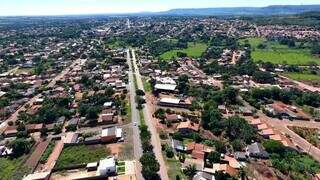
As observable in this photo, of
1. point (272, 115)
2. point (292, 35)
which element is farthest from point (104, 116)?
point (292, 35)

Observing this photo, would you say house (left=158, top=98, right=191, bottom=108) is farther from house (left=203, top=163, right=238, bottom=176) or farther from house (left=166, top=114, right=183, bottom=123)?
house (left=203, top=163, right=238, bottom=176)

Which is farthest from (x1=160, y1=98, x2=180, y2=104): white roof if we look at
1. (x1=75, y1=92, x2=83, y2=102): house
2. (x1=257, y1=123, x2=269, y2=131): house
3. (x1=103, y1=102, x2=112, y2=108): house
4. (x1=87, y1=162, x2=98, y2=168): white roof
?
(x1=87, y1=162, x2=98, y2=168): white roof

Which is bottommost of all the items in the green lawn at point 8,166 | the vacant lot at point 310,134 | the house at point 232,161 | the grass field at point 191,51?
the vacant lot at point 310,134

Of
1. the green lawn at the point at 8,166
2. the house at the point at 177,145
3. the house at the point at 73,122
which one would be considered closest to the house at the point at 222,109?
the house at the point at 177,145

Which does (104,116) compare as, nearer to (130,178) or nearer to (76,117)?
(76,117)

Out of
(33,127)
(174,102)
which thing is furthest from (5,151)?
(174,102)

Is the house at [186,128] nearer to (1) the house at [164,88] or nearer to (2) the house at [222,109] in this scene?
(2) the house at [222,109]

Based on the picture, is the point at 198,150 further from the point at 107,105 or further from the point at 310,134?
the point at 107,105
